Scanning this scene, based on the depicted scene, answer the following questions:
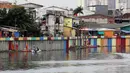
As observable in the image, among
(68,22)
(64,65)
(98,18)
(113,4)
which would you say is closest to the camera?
(64,65)

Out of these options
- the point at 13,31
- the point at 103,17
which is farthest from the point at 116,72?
the point at 103,17

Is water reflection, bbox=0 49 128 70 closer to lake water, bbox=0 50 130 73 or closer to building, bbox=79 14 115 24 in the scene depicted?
lake water, bbox=0 50 130 73

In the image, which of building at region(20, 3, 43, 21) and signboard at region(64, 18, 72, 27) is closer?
signboard at region(64, 18, 72, 27)

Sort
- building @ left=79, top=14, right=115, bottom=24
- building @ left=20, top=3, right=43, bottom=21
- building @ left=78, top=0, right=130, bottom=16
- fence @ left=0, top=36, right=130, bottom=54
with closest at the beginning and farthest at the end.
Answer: fence @ left=0, top=36, right=130, bottom=54 < building @ left=20, top=3, right=43, bottom=21 < building @ left=79, top=14, right=115, bottom=24 < building @ left=78, top=0, right=130, bottom=16

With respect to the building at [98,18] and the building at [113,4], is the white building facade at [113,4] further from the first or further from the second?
the building at [98,18]

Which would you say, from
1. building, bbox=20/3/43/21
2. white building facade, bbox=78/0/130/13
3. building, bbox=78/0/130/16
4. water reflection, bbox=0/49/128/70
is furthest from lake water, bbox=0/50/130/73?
white building facade, bbox=78/0/130/13

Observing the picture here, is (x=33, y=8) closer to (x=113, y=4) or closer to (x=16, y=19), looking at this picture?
(x=16, y=19)

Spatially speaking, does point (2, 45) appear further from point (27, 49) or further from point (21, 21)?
point (21, 21)

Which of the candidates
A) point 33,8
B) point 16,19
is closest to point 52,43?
point 16,19

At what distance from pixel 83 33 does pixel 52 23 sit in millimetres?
6372

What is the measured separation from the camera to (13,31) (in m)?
48.4

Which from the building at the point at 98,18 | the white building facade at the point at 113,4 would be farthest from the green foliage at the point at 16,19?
the white building facade at the point at 113,4

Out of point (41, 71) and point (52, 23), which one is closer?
point (41, 71)

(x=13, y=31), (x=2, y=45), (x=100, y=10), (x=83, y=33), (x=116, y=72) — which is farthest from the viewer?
(x=100, y=10)
